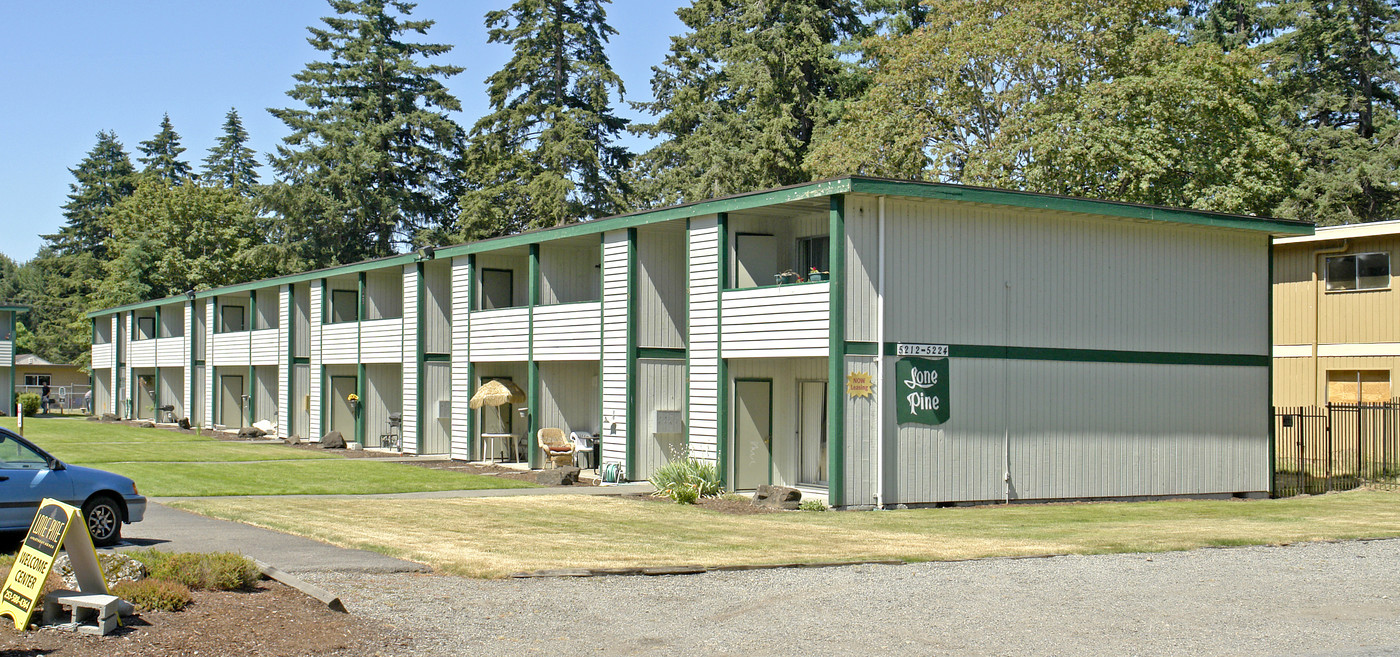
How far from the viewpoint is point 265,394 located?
159ft

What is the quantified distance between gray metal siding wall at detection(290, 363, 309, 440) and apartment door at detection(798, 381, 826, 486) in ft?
79.9

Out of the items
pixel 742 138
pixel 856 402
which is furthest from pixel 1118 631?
pixel 742 138

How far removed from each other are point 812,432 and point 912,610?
12.5 metres

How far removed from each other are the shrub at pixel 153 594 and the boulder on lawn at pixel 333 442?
29142 millimetres

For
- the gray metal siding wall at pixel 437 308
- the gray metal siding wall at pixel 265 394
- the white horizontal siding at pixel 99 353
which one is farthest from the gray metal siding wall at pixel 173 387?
the gray metal siding wall at pixel 437 308

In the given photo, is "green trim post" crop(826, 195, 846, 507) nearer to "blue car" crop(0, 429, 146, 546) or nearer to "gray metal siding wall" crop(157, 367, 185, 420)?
"blue car" crop(0, 429, 146, 546)

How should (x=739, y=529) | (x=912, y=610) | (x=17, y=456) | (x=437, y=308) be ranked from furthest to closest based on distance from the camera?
(x=437, y=308)
(x=739, y=529)
(x=17, y=456)
(x=912, y=610)

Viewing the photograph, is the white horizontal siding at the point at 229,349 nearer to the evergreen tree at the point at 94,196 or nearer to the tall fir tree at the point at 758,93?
the tall fir tree at the point at 758,93

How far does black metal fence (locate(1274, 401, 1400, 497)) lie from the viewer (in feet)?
89.6

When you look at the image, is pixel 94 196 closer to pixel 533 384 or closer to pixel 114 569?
pixel 533 384

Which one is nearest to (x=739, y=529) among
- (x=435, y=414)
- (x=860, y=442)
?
(x=860, y=442)

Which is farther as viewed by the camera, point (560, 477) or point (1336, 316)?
point (1336, 316)

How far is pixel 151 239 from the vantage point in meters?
74.6

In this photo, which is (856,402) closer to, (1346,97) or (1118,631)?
(1118,631)
